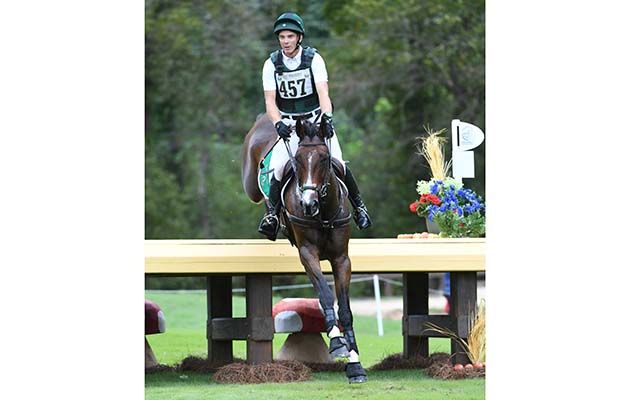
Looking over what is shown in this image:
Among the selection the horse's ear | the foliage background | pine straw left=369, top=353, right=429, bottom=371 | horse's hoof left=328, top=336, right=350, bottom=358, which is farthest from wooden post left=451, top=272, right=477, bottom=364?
the foliage background

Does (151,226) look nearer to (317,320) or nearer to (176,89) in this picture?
(176,89)

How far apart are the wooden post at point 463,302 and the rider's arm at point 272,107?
5.68 ft

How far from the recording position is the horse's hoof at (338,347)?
22.3ft

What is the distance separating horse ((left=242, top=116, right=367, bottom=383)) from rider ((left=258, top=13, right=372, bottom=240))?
4.4 inches

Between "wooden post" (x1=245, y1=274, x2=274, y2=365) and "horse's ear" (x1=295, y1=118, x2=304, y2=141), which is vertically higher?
"horse's ear" (x1=295, y1=118, x2=304, y2=141)

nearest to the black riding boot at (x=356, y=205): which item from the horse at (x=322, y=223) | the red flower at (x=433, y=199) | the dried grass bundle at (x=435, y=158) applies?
the horse at (x=322, y=223)

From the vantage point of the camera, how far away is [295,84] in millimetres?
7520

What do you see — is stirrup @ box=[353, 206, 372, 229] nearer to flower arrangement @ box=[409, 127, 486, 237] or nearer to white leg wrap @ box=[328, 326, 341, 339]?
white leg wrap @ box=[328, 326, 341, 339]

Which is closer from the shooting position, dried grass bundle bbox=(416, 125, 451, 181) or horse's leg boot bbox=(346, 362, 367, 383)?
horse's leg boot bbox=(346, 362, 367, 383)

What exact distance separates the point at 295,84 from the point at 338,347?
5.73ft

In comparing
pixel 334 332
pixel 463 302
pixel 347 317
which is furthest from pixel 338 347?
pixel 463 302

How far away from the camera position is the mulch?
7.56 m
